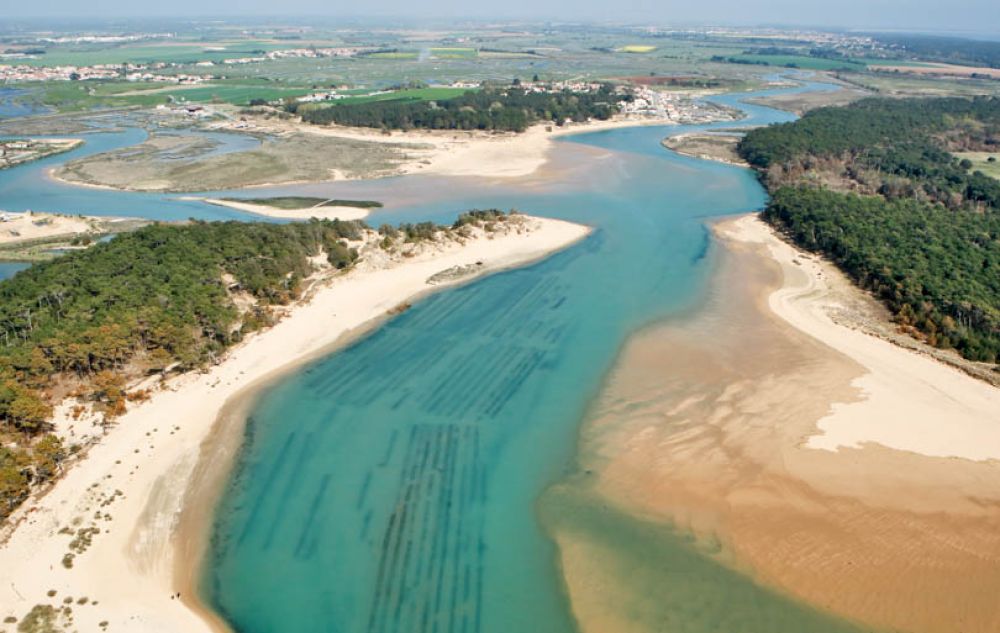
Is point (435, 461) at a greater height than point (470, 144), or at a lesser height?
lesser

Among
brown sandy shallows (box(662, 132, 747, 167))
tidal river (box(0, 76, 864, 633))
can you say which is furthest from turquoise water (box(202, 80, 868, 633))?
brown sandy shallows (box(662, 132, 747, 167))

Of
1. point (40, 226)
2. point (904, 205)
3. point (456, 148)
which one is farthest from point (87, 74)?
point (904, 205)

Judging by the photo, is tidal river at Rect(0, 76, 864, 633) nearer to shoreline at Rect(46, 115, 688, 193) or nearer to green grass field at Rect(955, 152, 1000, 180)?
shoreline at Rect(46, 115, 688, 193)

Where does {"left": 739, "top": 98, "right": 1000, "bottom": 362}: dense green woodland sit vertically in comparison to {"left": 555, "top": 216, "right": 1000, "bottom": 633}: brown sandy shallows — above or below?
above

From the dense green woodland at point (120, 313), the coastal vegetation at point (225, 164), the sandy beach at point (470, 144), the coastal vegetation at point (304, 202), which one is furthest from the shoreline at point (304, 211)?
the sandy beach at point (470, 144)

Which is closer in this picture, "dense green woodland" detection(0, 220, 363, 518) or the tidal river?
the tidal river

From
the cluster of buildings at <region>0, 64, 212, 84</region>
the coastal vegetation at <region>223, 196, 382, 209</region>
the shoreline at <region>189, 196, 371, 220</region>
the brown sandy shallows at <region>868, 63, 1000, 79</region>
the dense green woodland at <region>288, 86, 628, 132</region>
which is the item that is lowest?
the shoreline at <region>189, 196, 371, 220</region>

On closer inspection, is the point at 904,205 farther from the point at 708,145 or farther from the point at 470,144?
the point at 470,144

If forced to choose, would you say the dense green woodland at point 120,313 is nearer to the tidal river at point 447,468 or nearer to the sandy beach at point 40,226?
the tidal river at point 447,468
